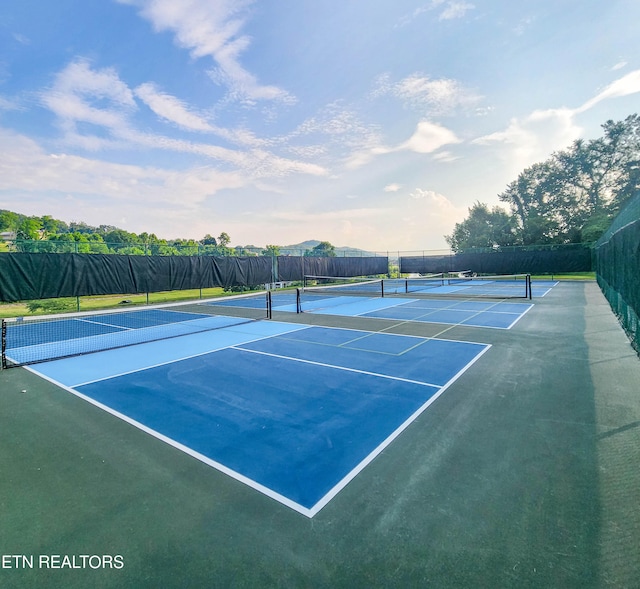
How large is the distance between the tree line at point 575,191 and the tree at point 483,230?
0.42 ft

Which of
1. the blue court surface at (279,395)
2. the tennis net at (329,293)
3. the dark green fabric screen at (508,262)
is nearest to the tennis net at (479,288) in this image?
the dark green fabric screen at (508,262)

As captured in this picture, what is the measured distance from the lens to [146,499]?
2.85 meters

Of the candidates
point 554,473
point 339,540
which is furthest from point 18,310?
point 554,473

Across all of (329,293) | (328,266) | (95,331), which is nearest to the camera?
(95,331)

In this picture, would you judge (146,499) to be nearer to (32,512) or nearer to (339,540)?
(32,512)

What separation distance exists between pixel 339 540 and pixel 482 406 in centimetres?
294

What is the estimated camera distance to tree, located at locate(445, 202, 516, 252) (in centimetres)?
4394

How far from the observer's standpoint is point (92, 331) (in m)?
10.6

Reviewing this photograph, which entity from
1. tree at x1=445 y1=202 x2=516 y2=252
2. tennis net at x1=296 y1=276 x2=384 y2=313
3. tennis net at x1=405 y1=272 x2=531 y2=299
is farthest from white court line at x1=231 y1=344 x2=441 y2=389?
tree at x1=445 y1=202 x2=516 y2=252

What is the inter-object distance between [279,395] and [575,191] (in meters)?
48.5

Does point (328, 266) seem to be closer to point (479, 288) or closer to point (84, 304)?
point (479, 288)

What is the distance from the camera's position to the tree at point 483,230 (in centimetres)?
4394

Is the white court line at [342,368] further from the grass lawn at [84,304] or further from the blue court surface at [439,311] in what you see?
the grass lawn at [84,304]

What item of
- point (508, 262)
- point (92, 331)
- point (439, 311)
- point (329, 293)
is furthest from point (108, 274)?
point (508, 262)
